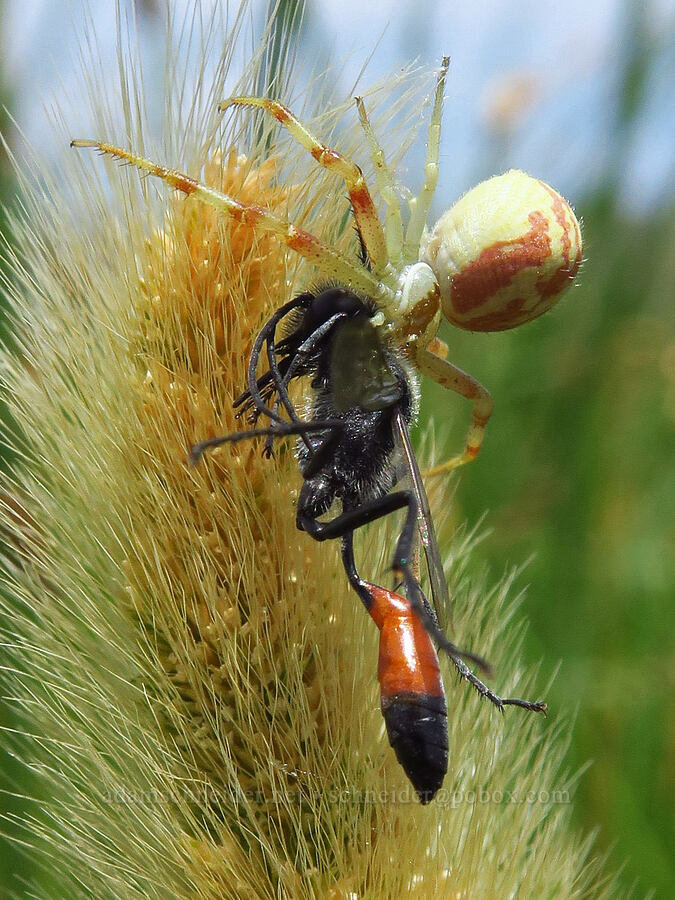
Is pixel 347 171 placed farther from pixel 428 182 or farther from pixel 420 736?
pixel 420 736

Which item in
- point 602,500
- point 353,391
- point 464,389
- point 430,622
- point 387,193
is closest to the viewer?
point 430,622

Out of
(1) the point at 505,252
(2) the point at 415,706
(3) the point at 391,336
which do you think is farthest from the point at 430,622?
(1) the point at 505,252

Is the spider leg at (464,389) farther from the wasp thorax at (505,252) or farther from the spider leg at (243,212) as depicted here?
the spider leg at (243,212)

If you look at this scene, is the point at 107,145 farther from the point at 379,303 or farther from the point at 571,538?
the point at 571,538

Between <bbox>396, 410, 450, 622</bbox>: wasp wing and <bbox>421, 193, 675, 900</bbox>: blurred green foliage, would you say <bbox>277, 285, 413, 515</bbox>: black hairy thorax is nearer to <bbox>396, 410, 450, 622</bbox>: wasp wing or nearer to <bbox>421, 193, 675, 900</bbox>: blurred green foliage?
<bbox>396, 410, 450, 622</bbox>: wasp wing

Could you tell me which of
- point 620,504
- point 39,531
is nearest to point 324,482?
point 39,531

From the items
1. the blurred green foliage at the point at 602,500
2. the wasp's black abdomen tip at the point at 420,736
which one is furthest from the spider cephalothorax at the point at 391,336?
the blurred green foliage at the point at 602,500

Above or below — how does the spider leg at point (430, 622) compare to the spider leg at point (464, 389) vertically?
below
